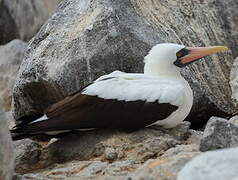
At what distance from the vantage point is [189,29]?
1107cm

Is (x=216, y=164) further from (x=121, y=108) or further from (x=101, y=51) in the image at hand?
(x=101, y=51)

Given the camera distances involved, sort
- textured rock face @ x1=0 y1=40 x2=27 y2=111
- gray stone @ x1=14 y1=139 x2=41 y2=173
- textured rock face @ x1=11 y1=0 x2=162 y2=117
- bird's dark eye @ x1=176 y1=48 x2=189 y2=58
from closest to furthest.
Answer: gray stone @ x1=14 y1=139 x2=41 y2=173 → bird's dark eye @ x1=176 y1=48 x2=189 y2=58 → textured rock face @ x1=11 y1=0 x2=162 y2=117 → textured rock face @ x1=0 y1=40 x2=27 y2=111

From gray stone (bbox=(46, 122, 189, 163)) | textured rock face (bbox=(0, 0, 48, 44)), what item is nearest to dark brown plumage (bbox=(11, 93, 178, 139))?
A: gray stone (bbox=(46, 122, 189, 163))

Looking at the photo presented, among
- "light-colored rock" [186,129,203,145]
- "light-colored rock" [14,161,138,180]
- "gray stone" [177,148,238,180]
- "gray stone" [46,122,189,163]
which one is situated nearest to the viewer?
"gray stone" [177,148,238,180]

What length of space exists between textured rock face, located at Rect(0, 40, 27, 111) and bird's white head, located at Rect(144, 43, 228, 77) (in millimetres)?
4595

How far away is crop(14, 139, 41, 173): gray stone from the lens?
8.41 metres

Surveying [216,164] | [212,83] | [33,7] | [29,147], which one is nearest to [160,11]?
[212,83]

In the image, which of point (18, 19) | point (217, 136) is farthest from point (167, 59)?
point (18, 19)

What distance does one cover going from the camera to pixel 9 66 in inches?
559

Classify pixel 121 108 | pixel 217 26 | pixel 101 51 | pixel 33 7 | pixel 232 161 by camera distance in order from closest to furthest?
pixel 232 161, pixel 121 108, pixel 101 51, pixel 217 26, pixel 33 7

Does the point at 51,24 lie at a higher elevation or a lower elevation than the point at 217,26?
higher

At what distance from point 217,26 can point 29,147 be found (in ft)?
13.4

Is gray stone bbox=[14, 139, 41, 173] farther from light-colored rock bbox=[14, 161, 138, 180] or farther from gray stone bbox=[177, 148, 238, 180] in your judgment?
gray stone bbox=[177, 148, 238, 180]

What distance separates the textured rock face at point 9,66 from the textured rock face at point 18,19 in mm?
2080
